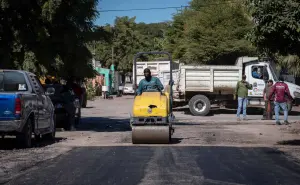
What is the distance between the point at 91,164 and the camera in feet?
34.9

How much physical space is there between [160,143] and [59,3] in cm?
661

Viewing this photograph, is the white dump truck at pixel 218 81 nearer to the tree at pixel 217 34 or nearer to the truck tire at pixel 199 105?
the truck tire at pixel 199 105

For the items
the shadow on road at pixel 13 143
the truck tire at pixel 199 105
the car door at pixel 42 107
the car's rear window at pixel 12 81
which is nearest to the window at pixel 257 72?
the truck tire at pixel 199 105

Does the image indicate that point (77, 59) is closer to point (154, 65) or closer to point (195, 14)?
point (154, 65)

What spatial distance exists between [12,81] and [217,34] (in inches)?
1243

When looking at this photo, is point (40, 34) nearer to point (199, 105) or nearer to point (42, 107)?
point (42, 107)

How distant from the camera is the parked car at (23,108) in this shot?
13070 mm

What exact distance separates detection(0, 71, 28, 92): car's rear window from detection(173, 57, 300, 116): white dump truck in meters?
16.1

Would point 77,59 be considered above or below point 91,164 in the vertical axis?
above

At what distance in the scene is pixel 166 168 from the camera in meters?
10.1

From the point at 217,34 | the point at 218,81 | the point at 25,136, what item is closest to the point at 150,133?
the point at 25,136

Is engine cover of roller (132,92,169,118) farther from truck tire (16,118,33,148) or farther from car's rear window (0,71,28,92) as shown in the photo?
car's rear window (0,71,28,92)

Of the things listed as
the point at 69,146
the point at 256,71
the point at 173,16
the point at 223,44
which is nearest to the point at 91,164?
the point at 69,146

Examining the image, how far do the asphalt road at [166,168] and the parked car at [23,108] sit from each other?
147 cm
